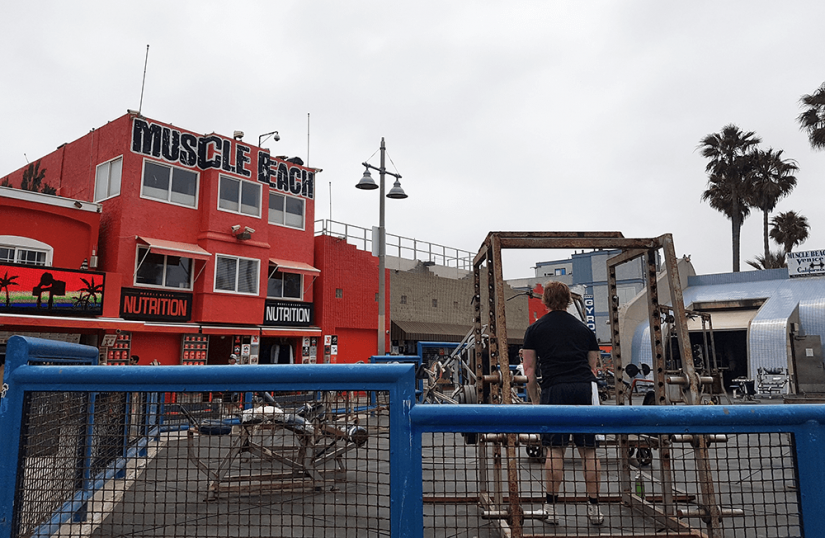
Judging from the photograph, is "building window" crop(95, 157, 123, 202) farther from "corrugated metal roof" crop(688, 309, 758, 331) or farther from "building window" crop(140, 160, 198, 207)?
"corrugated metal roof" crop(688, 309, 758, 331)

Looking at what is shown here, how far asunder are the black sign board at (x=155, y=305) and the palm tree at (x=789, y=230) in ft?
114

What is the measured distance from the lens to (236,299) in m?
18.9

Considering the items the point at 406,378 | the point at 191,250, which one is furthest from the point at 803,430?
the point at 191,250

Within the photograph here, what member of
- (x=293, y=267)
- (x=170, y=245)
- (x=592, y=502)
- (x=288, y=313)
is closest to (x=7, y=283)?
(x=170, y=245)

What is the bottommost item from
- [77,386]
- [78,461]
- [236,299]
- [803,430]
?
[78,461]

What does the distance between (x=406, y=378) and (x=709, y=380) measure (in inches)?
118

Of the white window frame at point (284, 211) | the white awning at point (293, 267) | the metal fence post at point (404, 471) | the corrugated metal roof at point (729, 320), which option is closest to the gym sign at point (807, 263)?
the corrugated metal roof at point (729, 320)

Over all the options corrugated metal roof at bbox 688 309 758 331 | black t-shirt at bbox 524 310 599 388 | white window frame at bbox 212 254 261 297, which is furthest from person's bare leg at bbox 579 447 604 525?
corrugated metal roof at bbox 688 309 758 331

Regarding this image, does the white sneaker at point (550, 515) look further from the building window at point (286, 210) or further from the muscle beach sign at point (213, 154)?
the building window at point (286, 210)

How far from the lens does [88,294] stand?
1530 centimetres

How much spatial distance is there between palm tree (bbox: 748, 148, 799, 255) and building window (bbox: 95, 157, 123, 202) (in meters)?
A: 32.1

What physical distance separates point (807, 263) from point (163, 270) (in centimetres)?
2829

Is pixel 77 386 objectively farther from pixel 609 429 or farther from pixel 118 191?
pixel 118 191

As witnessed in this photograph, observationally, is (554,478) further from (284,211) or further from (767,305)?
(767,305)
